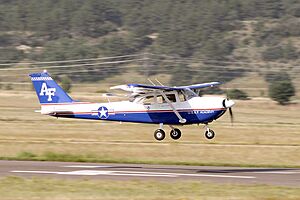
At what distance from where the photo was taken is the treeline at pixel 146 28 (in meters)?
133

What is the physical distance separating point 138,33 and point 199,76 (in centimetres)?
4096

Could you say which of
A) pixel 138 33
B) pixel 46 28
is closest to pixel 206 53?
pixel 138 33

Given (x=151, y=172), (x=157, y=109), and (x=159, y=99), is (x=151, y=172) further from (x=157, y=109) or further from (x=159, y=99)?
(x=159, y=99)

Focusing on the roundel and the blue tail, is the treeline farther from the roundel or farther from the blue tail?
the roundel

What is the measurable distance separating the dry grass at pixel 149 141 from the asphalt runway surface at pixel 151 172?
284cm

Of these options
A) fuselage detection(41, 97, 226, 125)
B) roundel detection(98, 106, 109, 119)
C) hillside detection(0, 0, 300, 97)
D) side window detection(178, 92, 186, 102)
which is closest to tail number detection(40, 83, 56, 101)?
fuselage detection(41, 97, 226, 125)

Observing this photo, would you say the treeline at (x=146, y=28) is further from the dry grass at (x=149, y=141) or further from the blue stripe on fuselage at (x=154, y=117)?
the blue stripe on fuselage at (x=154, y=117)

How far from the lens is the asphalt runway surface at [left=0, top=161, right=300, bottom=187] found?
76.2 ft

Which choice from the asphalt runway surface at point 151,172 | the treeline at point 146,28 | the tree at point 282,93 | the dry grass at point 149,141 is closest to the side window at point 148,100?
the dry grass at point 149,141

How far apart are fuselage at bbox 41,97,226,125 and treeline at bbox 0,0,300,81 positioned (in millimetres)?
94793

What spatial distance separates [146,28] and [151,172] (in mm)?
126312

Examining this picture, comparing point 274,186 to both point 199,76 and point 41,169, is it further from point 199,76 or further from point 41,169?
point 199,76

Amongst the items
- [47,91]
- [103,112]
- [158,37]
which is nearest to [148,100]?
[103,112]

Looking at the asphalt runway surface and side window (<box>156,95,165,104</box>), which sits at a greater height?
side window (<box>156,95,165,104</box>)
